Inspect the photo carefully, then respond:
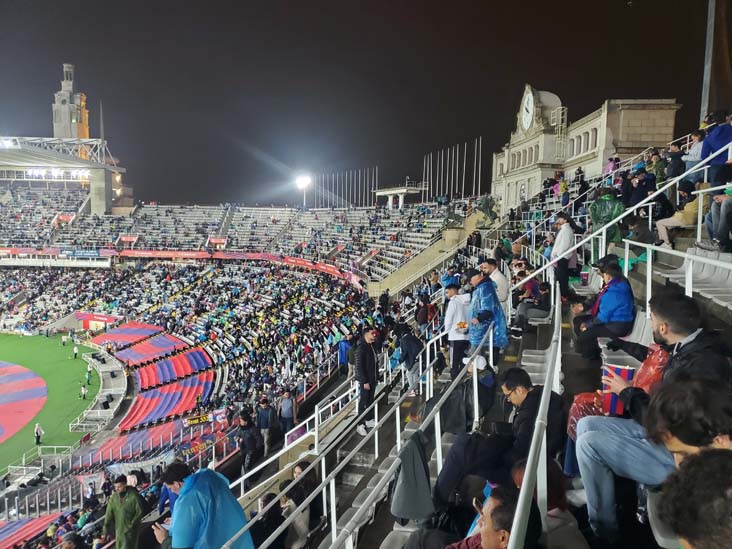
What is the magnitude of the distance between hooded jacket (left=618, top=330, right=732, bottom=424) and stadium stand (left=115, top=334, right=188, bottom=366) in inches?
1050

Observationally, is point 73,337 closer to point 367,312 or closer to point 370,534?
point 367,312

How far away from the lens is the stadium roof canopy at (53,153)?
45.1 meters

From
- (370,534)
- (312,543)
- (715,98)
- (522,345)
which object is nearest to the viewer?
(370,534)

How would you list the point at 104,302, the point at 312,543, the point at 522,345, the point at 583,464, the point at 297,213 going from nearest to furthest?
the point at 583,464, the point at 312,543, the point at 522,345, the point at 104,302, the point at 297,213

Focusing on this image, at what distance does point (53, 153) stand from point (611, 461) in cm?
5639

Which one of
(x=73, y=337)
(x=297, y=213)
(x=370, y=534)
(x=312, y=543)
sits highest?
(x=297, y=213)

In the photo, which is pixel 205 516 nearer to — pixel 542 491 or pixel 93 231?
pixel 542 491

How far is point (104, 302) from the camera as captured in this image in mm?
37500

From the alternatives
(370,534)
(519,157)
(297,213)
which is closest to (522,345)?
(370,534)

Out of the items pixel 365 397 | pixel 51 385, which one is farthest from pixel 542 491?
pixel 51 385

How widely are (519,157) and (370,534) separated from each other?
2935cm

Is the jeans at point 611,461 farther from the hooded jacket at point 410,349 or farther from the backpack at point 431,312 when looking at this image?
the backpack at point 431,312

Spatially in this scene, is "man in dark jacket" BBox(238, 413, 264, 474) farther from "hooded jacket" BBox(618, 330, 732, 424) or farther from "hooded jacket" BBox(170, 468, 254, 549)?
"hooded jacket" BBox(618, 330, 732, 424)

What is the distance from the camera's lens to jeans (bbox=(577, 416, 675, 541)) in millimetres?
2203
